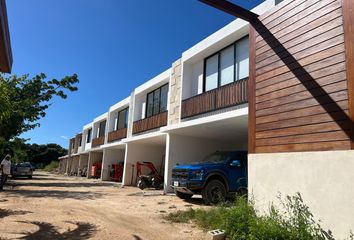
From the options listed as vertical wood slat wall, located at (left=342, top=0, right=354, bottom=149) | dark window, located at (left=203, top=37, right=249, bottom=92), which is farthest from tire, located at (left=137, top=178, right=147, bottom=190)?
vertical wood slat wall, located at (left=342, top=0, right=354, bottom=149)

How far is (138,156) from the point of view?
869 inches

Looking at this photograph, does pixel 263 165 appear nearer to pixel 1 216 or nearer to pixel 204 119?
pixel 204 119

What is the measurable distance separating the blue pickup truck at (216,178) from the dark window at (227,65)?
304 centimetres

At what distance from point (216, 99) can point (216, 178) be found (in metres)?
3.07

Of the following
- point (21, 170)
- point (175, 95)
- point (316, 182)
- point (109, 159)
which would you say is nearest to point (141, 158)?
point (175, 95)

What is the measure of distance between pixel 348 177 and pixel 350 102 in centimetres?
128

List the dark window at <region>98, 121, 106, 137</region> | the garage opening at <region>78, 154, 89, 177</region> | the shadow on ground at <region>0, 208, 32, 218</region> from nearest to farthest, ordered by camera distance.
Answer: the shadow on ground at <region>0, 208, 32, 218</region> → the dark window at <region>98, 121, 106, 137</region> → the garage opening at <region>78, 154, 89, 177</region>

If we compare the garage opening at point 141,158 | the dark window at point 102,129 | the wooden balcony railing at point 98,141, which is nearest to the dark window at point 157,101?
the garage opening at point 141,158

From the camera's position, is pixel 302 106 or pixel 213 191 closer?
pixel 302 106

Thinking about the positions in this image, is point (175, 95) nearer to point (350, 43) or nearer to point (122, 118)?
point (350, 43)

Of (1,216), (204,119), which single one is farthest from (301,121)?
(1,216)

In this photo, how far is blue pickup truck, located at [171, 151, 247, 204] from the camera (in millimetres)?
11328

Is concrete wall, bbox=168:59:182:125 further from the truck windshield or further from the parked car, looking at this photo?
the parked car

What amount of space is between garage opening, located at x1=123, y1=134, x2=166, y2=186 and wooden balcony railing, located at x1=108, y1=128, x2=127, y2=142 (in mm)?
2659
